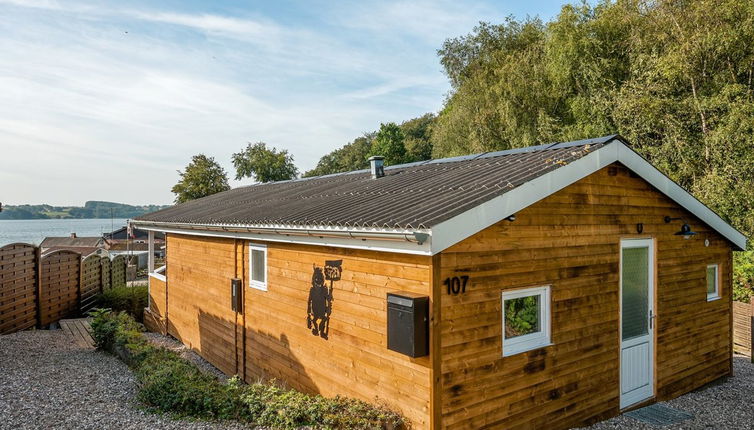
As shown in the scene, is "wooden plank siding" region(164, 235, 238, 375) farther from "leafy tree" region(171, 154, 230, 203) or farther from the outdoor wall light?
"leafy tree" region(171, 154, 230, 203)

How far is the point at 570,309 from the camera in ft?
18.3

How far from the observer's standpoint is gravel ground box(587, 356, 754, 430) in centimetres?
586

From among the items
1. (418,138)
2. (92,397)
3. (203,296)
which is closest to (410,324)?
(92,397)

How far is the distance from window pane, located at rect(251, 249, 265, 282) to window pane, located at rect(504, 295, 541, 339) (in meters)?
4.05

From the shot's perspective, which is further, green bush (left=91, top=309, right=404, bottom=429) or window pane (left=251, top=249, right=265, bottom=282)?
window pane (left=251, top=249, right=265, bottom=282)

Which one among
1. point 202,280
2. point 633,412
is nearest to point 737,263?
point 633,412

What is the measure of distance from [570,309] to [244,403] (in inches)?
159

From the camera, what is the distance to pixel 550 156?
244 inches

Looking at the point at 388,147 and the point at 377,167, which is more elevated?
the point at 388,147

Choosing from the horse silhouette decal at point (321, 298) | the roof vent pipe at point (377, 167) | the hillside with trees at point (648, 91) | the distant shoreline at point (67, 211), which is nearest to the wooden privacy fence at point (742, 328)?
the hillside with trees at point (648, 91)

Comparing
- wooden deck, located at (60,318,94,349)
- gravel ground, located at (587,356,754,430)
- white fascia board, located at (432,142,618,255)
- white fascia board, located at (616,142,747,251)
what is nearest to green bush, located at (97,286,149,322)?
wooden deck, located at (60,318,94,349)

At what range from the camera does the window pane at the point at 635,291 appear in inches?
251

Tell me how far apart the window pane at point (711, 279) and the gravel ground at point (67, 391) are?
26.2 feet

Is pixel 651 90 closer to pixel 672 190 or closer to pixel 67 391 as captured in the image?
pixel 672 190
